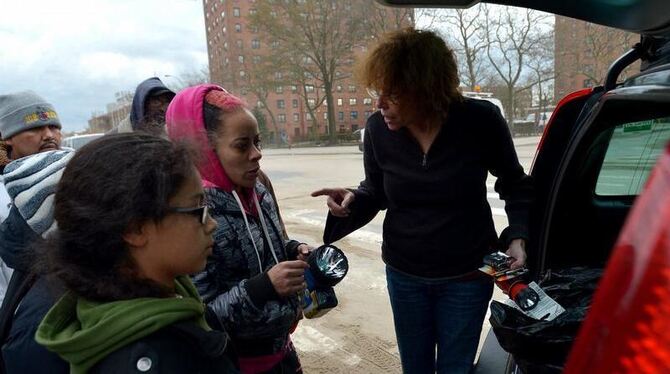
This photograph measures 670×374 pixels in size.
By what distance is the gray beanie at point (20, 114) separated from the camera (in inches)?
95.5

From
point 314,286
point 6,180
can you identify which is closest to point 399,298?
point 314,286

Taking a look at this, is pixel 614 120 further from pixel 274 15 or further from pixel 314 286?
pixel 274 15

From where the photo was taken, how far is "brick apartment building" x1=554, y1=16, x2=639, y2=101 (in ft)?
98.4

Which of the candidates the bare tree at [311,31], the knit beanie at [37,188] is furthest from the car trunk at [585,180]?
the bare tree at [311,31]

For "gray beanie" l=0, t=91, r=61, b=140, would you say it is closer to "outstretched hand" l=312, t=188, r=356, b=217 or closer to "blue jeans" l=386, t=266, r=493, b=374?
"outstretched hand" l=312, t=188, r=356, b=217

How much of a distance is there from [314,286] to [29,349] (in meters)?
0.85

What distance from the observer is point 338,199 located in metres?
2.15

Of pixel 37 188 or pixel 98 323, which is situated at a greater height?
pixel 37 188

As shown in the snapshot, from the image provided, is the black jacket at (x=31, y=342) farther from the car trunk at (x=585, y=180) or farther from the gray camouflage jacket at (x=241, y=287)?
the car trunk at (x=585, y=180)

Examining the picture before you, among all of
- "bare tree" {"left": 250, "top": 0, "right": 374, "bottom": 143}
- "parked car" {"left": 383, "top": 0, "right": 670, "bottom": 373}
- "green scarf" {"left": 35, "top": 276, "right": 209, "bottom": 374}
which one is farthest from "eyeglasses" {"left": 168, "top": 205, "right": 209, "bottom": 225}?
"bare tree" {"left": 250, "top": 0, "right": 374, "bottom": 143}

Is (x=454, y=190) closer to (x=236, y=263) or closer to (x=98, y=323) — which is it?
(x=236, y=263)

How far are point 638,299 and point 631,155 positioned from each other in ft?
5.42

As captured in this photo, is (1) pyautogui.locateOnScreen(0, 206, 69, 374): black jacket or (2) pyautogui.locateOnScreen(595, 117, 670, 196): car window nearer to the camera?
(1) pyautogui.locateOnScreen(0, 206, 69, 374): black jacket

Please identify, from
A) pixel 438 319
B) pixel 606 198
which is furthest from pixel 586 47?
pixel 438 319
